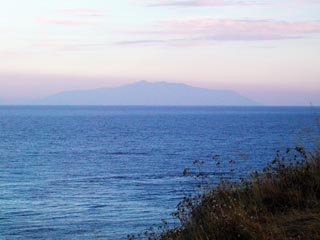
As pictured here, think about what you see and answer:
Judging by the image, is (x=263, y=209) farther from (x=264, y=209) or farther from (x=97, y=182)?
(x=97, y=182)

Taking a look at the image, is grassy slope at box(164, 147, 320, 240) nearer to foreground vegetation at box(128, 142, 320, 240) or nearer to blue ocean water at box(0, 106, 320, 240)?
foreground vegetation at box(128, 142, 320, 240)

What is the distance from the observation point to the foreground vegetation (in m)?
7.45

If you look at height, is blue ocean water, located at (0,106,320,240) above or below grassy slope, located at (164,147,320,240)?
below

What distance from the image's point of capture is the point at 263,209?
8.67 meters

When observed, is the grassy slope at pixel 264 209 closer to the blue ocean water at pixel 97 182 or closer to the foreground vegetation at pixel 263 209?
the foreground vegetation at pixel 263 209

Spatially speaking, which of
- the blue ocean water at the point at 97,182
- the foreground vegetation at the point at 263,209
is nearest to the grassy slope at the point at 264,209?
the foreground vegetation at the point at 263,209

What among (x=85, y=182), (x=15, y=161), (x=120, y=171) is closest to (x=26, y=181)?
(x=85, y=182)

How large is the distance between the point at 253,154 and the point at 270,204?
64.2m

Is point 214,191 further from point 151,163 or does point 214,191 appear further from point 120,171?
point 151,163

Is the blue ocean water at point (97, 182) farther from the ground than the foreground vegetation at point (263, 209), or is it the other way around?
the foreground vegetation at point (263, 209)

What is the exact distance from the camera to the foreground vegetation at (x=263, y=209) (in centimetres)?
745

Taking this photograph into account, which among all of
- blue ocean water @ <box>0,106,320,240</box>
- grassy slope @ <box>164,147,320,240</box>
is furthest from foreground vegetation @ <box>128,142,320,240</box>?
blue ocean water @ <box>0,106,320,240</box>

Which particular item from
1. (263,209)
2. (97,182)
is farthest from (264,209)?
(97,182)

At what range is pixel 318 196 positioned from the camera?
8.87 m
